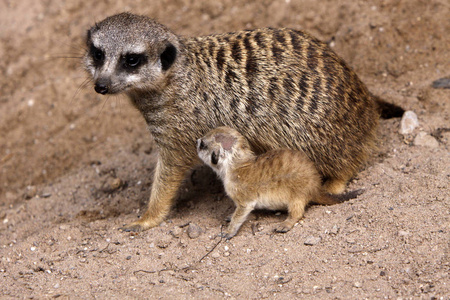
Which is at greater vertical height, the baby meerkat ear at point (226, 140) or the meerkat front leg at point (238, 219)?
the baby meerkat ear at point (226, 140)

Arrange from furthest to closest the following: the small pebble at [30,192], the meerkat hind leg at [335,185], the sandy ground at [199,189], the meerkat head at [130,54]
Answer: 1. the small pebble at [30,192]
2. the meerkat hind leg at [335,185]
3. the meerkat head at [130,54]
4. the sandy ground at [199,189]

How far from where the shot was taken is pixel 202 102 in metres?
3.82

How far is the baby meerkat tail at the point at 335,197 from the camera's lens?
3.58 meters

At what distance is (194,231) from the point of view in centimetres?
359

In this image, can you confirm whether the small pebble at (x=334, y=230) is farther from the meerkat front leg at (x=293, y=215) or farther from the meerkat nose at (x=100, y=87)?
the meerkat nose at (x=100, y=87)

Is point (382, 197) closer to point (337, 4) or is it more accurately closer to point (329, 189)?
point (329, 189)

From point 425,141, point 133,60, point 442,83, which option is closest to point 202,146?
point 133,60

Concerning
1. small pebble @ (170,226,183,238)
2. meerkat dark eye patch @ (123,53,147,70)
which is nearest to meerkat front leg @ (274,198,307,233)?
small pebble @ (170,226,183,238)

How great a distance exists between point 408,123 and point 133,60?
2.27 m

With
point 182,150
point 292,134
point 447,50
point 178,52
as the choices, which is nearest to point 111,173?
point 182,150

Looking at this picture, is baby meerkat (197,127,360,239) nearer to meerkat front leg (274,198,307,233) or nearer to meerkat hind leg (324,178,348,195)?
meerkat front leg (274,198,307,233)

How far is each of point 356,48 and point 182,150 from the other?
2333 millimetres

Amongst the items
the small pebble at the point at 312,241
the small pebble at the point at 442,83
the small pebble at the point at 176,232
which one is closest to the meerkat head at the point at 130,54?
the small pebble at the point at 176,232

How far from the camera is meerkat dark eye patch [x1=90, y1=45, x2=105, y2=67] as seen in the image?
11.8 feet
